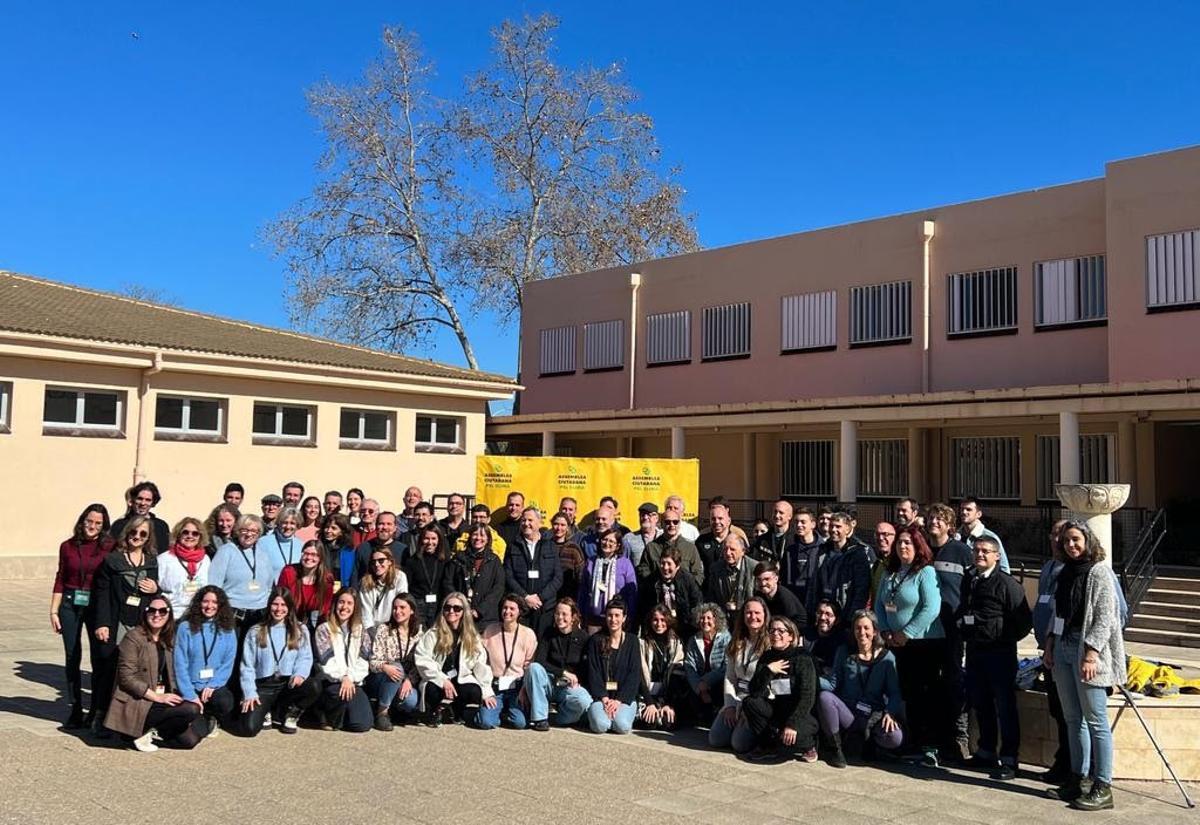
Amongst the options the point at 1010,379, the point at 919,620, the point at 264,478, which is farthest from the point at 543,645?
the point at 1010,379

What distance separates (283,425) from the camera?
21.8 metres

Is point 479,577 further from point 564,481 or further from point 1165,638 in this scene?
point 1165,638

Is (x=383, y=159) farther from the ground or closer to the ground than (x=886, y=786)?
farther from the ground

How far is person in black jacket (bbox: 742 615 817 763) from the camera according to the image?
8.25 meters

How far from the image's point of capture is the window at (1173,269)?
18.8 m

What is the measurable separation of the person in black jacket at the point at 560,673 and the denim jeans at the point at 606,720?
0.11 metres

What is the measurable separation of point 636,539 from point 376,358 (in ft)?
47.0

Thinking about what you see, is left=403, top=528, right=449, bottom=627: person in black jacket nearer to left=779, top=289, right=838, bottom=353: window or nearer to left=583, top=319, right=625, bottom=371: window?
left=779, top=289, right=838, bottom=353: window

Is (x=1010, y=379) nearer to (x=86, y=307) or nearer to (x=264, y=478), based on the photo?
(x=264, y=478)

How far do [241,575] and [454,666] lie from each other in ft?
5.87

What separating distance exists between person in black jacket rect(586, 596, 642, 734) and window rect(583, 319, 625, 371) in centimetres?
1972

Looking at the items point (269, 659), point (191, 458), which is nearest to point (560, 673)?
point (269, 659)

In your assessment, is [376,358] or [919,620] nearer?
[919,620]

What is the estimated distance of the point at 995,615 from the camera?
8148 mm
